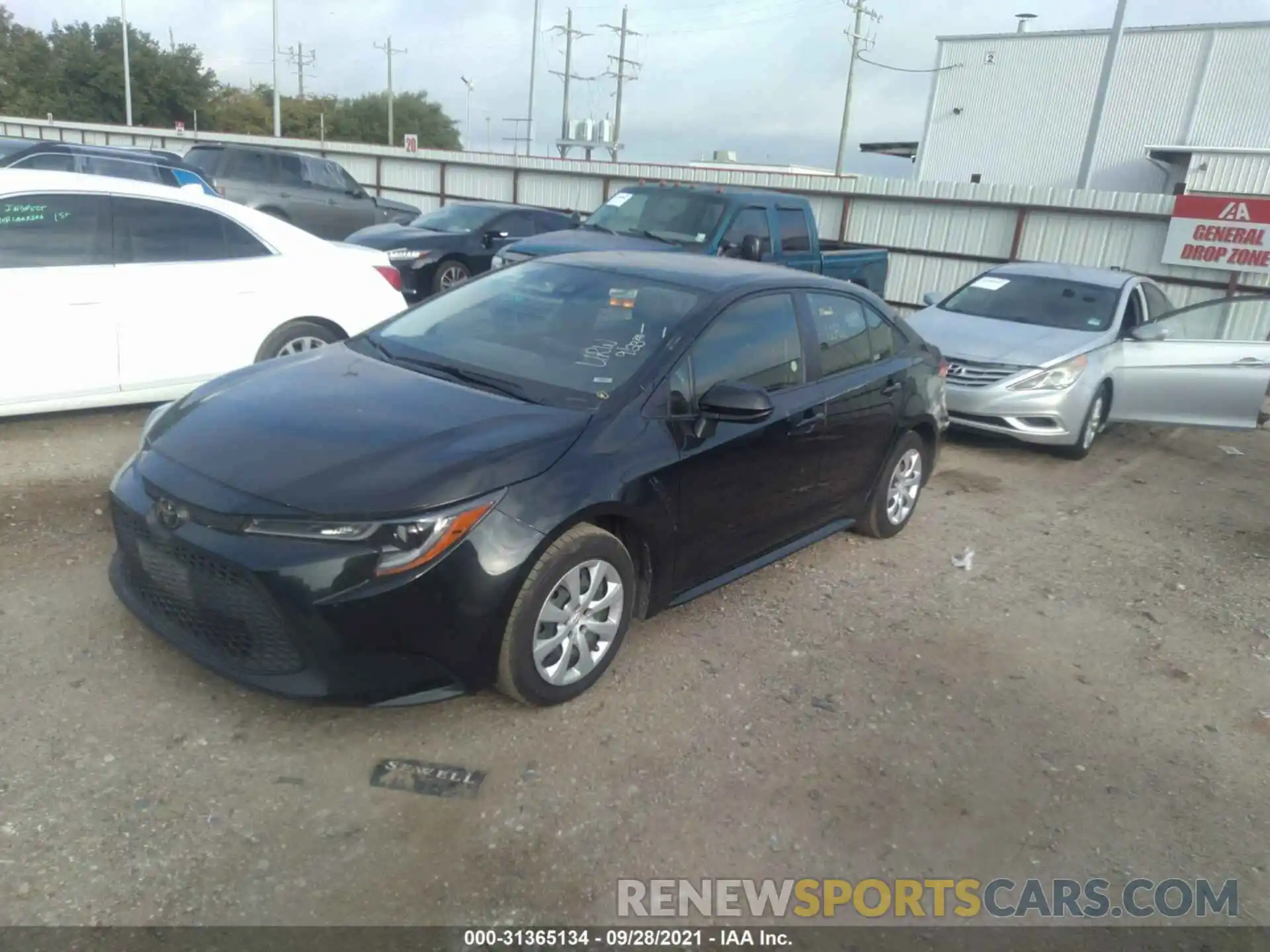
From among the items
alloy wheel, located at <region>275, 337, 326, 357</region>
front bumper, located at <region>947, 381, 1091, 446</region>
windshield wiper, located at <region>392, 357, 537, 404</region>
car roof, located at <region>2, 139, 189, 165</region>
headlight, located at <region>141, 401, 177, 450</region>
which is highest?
car roof, located at <region>2, 139, 189, 165</region>

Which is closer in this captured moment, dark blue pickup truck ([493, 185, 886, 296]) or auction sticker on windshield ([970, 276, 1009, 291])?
auction sticker on windshield ([970, 276, 1009, 291])

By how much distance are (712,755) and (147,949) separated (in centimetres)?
190

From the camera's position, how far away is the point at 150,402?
6.39 metres

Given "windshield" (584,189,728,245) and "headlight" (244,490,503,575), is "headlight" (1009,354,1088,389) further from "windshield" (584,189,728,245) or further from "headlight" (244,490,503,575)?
"headlight" (244,490,503,575)

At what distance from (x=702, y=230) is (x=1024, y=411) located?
12.5ft

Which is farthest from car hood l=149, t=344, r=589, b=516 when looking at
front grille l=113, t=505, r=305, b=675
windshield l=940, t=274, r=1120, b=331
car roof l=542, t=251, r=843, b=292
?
windshield l=940, t=274, r=1120, b=331

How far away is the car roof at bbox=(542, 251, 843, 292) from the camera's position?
183 inches

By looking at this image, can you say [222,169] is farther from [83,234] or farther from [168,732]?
[168,732]

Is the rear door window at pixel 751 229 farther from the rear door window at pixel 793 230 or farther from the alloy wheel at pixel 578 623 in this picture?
the alloy wheel at pixel 578 623

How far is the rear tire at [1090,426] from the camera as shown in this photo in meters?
8.41

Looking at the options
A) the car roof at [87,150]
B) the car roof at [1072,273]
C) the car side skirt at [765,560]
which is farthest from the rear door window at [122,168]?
the car side skirt at [765,560]

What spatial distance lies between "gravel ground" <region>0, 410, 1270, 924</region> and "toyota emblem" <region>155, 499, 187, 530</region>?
2.29 ft

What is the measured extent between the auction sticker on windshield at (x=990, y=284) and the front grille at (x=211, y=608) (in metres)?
8.46

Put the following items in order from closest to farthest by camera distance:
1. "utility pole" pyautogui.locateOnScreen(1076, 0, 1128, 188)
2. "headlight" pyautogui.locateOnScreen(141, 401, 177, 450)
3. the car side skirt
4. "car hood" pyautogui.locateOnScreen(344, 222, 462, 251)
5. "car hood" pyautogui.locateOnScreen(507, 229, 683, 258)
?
1. "headlight" pyautogui.locateOnScreen(141, 401, 177, 450)
2. the car side skirt
3. "car hood" pyautogui.locateOnScreen(507, 229, 683, 258)
4. "car hood" pyautogui.locateOnScreen(344, 222, 462, 251)
5. "utility pole" pyautogui.locateOnScreen(1076, 0, 1128, 188)
